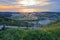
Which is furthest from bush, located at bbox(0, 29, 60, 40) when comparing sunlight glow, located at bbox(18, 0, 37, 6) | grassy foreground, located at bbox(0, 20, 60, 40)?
sunlight glow, located at bbox(18, 0, 37, 6)

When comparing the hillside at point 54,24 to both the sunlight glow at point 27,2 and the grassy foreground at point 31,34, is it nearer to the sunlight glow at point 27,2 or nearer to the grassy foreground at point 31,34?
the grassy foreground at point 31,34

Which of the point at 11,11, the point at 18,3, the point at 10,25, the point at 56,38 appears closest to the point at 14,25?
the point at 10,25

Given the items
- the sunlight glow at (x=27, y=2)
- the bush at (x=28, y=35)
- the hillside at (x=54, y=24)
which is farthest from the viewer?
the sunlight glow at (x=27, y=2)

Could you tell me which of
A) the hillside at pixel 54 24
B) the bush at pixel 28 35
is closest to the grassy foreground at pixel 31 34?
the bush at pixel 28 35

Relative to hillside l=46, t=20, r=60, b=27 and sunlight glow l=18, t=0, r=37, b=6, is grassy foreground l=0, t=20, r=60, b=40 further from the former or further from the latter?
sunlight glow l=18, t=0, r=37, b=6

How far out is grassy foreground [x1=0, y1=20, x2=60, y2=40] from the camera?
2.94 metres

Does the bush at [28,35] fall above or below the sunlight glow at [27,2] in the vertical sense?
below

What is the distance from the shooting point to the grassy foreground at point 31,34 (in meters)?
2.94

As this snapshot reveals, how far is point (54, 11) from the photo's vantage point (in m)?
3.40

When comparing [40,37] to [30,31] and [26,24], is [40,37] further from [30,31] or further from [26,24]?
[26,24]

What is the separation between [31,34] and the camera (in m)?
2.95

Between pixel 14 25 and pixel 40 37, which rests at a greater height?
pixel 14 25

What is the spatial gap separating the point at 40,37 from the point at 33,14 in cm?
63

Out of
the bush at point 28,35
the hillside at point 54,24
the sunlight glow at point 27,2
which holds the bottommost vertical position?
the bush at point 28,35
